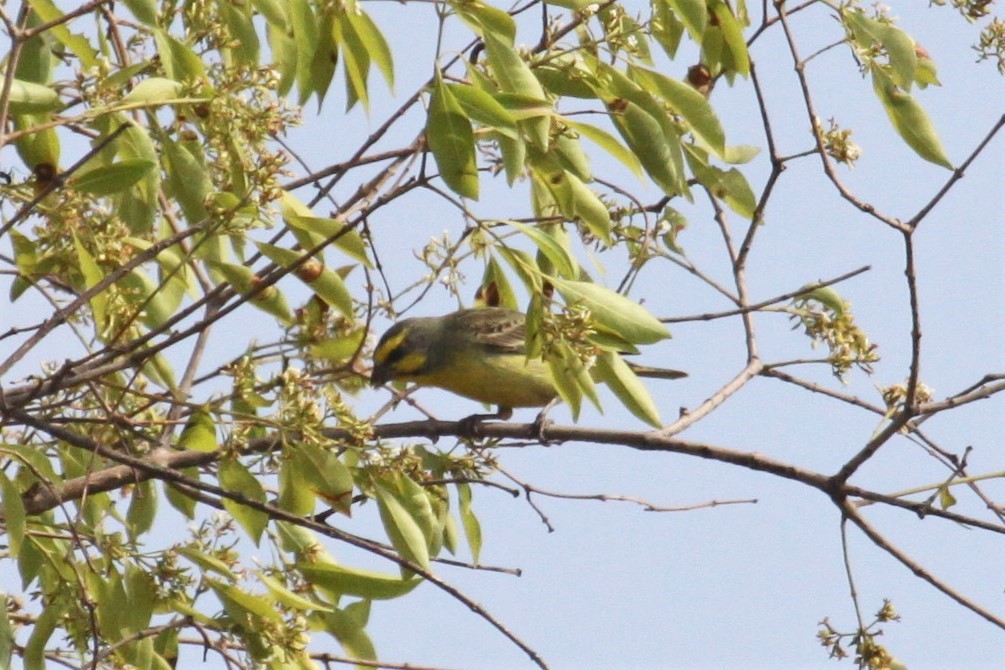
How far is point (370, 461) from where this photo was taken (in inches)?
135

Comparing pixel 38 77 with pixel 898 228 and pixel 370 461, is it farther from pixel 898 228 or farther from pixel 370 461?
pixel 898 228

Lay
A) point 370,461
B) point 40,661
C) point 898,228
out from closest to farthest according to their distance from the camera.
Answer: point 898,228
point 370,461
point 40,661

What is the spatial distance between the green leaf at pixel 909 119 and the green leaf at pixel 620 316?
1244 millimetres

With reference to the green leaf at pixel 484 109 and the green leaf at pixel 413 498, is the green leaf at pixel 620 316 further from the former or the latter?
the green leaf at pixel 413 498

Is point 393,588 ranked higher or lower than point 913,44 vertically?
lower

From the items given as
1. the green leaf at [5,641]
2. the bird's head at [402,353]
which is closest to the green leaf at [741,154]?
the green leaf at [5,641]

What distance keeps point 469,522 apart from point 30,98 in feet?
6.29

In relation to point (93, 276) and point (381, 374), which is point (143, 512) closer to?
point (93, 276)

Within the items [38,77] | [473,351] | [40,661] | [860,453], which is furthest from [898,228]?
[473,351]

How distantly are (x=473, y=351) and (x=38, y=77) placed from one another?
128 inches

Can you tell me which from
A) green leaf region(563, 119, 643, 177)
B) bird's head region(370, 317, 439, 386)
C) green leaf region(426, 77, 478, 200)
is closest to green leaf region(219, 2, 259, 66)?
green leaf region(426, 77, 478, 200)

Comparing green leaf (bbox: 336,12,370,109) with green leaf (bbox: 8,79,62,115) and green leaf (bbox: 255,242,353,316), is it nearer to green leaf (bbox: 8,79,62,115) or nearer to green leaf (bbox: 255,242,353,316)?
green leaf (bbox: 255,242,353,316)

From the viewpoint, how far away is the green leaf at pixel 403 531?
3512 mm

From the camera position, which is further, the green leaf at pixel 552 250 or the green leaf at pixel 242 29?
the green leaf at pixel 242 29
